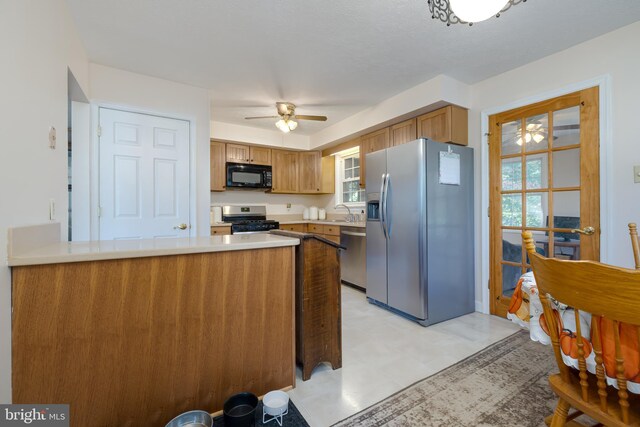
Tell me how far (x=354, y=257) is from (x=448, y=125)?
197cm

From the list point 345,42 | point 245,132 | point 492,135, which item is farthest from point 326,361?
point 245,132

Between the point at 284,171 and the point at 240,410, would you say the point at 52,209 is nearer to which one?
the point at 240,410

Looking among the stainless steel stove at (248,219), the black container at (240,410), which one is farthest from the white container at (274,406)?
the stainless steel stove at (248,219)

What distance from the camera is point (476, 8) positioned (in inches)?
48.8

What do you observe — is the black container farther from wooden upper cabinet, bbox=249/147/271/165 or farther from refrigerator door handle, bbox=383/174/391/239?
wooden upper cabinet, bbox=249/147/271/165

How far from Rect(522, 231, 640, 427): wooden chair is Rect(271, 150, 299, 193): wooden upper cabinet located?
13.9 feet

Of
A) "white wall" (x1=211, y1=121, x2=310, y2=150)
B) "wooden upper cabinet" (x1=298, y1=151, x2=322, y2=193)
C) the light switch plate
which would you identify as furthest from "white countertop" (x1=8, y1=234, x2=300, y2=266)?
"wooden upper cabinet" (x1=298, y1=151, x2=322, y2=193)

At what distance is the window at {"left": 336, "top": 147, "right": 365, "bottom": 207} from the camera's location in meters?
4.77

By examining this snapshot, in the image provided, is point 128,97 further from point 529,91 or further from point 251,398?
point 529,91

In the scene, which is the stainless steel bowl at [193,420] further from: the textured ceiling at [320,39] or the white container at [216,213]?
the white container at [216,213]

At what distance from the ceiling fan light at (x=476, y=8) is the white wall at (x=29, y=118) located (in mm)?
1855

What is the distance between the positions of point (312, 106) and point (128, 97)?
200cm

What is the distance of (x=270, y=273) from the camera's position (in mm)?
A: 1581

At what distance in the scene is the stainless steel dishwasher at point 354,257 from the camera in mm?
3680
